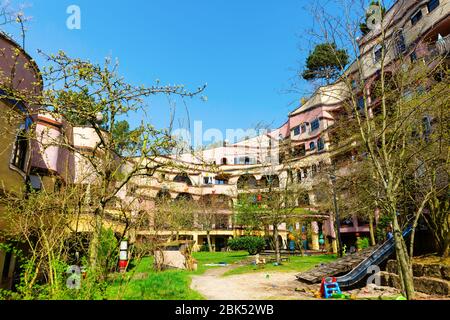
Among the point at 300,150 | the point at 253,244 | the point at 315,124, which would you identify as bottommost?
the point at 253,244

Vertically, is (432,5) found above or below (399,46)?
above

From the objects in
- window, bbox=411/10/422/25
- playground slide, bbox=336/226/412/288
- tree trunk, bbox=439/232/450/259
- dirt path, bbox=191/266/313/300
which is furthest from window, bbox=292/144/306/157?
tree trunk, bbox=439/232/450/259

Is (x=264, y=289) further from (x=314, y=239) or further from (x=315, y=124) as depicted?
(x=315, y=124)

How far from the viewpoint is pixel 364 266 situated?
1260 centimetres

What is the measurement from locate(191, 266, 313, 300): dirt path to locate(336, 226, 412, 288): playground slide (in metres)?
1.79

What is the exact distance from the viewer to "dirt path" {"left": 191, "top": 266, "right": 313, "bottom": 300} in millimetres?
10500

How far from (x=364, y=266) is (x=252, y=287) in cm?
480

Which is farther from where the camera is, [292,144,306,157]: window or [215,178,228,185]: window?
[215,178,228,185]: window

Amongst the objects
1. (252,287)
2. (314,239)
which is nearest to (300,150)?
(314,239)

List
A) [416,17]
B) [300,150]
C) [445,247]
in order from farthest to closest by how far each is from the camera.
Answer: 1. [300,150]
2. [416,17]
3. [445,247]

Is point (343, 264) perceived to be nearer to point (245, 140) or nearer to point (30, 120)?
point (30, 120)

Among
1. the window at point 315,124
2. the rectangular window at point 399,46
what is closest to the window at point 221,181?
the window at point 315,124

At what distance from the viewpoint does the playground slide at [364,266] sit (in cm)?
1186

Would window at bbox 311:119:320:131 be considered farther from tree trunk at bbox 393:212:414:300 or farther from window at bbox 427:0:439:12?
tree trunk at bbox 393:212:414:300
